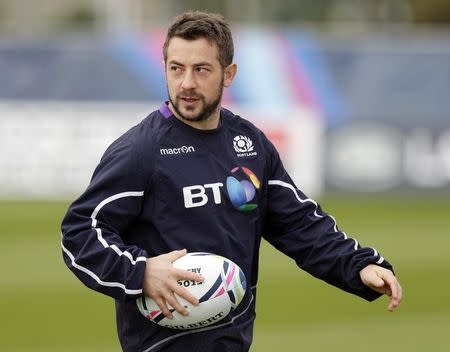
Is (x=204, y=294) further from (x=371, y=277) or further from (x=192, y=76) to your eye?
(x=192, y=76)

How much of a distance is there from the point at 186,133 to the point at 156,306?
75cm

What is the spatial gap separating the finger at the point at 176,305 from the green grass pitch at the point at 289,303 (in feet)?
13.5

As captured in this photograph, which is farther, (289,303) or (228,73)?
(289,303)

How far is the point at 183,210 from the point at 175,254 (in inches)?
8.7

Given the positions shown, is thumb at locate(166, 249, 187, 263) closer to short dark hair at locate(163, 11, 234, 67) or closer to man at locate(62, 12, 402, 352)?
man at locate(62, 12, 402, 352)

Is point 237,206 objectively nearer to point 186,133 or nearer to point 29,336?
point 186,133

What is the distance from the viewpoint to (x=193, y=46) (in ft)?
15.2

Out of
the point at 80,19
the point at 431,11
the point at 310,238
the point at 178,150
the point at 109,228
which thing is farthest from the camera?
the point at 431,11

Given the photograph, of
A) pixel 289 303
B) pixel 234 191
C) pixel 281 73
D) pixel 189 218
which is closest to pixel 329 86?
pixel 281 73

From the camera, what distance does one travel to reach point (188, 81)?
4.61 m

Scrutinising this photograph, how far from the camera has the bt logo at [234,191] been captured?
4699 mm

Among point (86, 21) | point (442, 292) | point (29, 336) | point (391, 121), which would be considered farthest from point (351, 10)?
point (29, 336)

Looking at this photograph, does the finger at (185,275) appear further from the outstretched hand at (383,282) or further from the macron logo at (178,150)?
the outstretched hand at (383,282)

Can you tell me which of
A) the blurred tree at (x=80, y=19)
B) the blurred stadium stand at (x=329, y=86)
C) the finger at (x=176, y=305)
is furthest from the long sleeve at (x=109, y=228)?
the blurred tree at (x=80, y=19)
